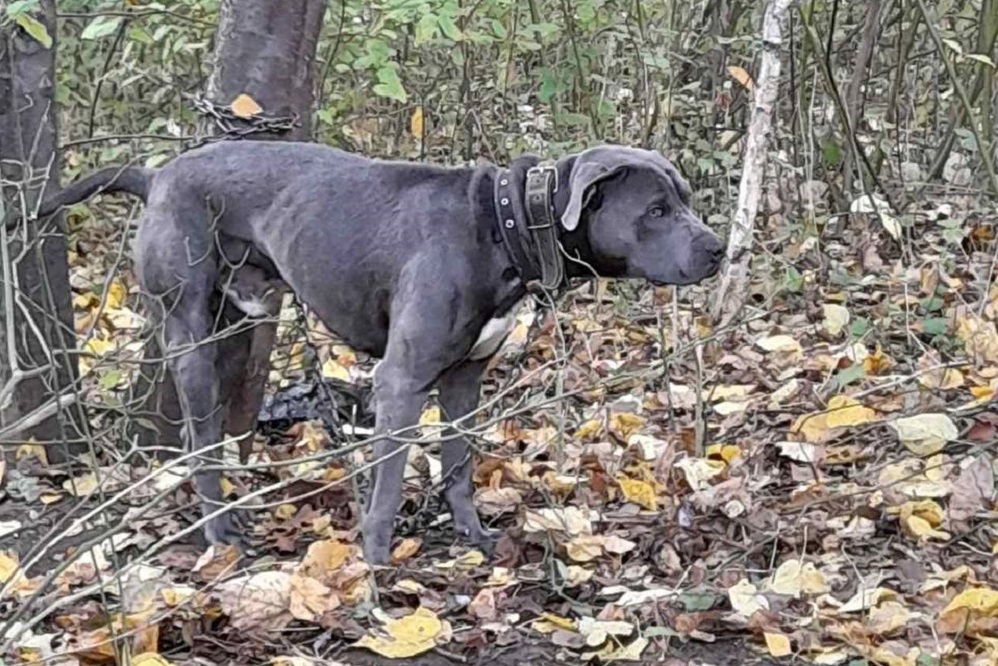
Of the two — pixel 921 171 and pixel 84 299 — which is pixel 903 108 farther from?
pixel 84 299

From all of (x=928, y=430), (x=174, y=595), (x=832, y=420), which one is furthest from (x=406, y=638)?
(x=832, y=420)

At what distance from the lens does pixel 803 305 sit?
25.1 feet

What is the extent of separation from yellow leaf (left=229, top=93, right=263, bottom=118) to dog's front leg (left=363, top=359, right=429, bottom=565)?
1.13m

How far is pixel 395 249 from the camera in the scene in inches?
202

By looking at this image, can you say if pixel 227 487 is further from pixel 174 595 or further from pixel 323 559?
pixel 174 595

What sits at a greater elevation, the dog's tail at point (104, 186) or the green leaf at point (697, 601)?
the dog's tail at point (104, 186)

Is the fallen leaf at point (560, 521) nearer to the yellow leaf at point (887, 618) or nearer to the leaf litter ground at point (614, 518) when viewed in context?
the leaf litter ground at point (614, 518)

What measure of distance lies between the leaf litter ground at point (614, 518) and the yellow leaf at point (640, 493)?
1cm

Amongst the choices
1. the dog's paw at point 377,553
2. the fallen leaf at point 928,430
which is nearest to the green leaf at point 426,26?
the dog's paw at point 377,553

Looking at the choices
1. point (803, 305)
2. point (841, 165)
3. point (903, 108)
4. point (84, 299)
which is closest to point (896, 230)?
point (803, 305)

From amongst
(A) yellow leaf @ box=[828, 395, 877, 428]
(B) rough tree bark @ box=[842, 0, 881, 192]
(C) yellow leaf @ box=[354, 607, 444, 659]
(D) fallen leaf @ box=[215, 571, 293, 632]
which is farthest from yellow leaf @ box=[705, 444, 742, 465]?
(B) rough tree bark @ box=[842, 0, 881, 192]

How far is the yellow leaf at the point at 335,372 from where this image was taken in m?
6.68

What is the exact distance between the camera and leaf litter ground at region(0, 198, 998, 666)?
4.27 m

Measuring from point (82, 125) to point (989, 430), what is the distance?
253 inches
